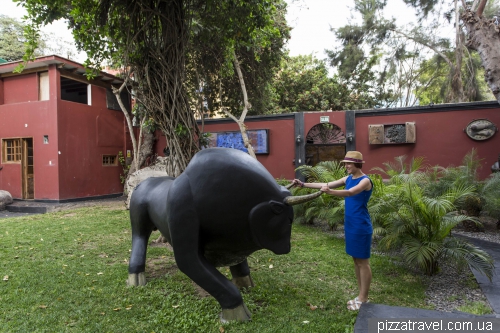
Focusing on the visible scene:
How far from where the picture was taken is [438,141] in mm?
10008

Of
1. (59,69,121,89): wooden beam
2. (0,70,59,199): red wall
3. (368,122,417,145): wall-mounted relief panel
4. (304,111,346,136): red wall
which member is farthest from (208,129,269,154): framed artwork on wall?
(0,70,59,199): red wall

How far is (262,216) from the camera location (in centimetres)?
259

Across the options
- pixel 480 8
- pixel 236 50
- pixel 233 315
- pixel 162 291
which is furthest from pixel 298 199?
pixel 236 50

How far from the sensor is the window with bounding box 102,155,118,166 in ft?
41.9

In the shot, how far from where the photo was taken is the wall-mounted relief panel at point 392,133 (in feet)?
33.2

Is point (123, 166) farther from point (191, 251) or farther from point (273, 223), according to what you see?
point (273, 223)

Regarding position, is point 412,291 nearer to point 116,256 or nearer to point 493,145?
point 116,256

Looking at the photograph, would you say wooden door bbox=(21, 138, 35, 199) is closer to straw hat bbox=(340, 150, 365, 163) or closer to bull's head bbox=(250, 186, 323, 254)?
bull's head bbox=(250, 186, 323, 254)

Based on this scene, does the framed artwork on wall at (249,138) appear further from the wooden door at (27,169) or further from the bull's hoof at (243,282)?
the bull's hoof at (243,282)

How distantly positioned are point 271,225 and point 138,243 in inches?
72.4

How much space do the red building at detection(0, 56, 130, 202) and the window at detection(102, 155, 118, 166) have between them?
79 millimetres

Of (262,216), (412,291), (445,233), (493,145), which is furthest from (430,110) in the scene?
(262,216)

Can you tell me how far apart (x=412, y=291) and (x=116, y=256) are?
391 centimetres

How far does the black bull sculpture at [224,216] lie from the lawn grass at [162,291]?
1.44 feet
